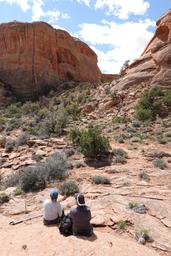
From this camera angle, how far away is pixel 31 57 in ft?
121

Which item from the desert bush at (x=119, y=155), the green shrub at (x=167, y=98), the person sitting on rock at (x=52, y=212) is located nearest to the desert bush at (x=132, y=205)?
the person sitting on rock at (x=52, y=212)

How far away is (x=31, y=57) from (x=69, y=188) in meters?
28.8

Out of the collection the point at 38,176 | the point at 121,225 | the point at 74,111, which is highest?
the point at 74,111

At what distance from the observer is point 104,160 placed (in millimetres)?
13547

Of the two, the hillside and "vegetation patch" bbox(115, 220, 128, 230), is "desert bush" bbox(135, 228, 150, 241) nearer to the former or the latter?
the hillside

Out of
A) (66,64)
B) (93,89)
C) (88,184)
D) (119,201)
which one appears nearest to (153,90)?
(93,89)

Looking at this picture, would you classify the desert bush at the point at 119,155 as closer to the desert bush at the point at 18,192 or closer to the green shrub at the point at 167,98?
the desert bush at the point at 18,192

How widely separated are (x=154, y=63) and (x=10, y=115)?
40.8ft

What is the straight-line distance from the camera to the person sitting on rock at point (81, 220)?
718 cm

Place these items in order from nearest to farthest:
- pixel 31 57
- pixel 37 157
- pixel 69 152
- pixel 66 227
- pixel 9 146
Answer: pixel 66 227 < pixel 37 157 < pixel 69 152 < pixel 9 146 < pixel 31 57

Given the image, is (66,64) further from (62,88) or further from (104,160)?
(104,160)

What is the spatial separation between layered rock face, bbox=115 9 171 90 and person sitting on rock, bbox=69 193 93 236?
1597 centimetres

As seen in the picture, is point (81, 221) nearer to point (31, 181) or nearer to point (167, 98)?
point (31, 181)

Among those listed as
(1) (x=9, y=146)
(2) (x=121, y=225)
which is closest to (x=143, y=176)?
(2) (x=121, y=225)
